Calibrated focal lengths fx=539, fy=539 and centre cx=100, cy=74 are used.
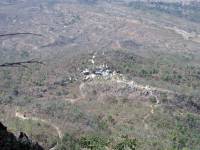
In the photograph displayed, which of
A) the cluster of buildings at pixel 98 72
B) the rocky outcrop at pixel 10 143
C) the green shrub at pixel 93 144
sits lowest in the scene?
the cluster of buildings at pixel 98 72

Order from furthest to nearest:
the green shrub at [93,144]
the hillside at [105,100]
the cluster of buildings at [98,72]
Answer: the cluster of buildings at [98,72]
the hillside at [105,100]
the green shrub at [93,144]

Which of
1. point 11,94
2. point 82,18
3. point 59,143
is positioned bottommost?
point 82,18

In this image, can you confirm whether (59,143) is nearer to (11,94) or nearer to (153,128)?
(153,128)

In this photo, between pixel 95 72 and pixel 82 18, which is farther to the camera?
pixel 82 18

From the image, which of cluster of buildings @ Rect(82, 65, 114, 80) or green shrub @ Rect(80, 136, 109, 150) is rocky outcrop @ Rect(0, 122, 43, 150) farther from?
cluster of buildings @ Rect(82, 65, 114, 80)

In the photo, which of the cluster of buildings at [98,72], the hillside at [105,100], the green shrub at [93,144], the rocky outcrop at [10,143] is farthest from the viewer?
the cluster of buildings at [98,72]

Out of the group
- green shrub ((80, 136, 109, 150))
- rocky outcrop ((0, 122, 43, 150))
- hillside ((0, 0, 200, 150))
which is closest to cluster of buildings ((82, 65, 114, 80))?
hillside ((0, 0, 200, 150))

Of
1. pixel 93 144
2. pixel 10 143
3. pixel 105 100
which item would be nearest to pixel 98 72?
pixel 105 100

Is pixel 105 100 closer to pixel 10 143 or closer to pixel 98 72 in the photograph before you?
pixel 98 72

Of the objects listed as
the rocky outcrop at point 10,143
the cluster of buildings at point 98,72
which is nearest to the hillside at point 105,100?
the cluster of buildings at point 98,72

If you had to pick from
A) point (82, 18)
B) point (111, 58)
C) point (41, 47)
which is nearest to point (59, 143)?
point (111, 58)

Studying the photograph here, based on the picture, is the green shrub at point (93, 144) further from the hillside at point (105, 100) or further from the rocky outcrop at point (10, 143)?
the rocky outcrop at point (10, 143)
